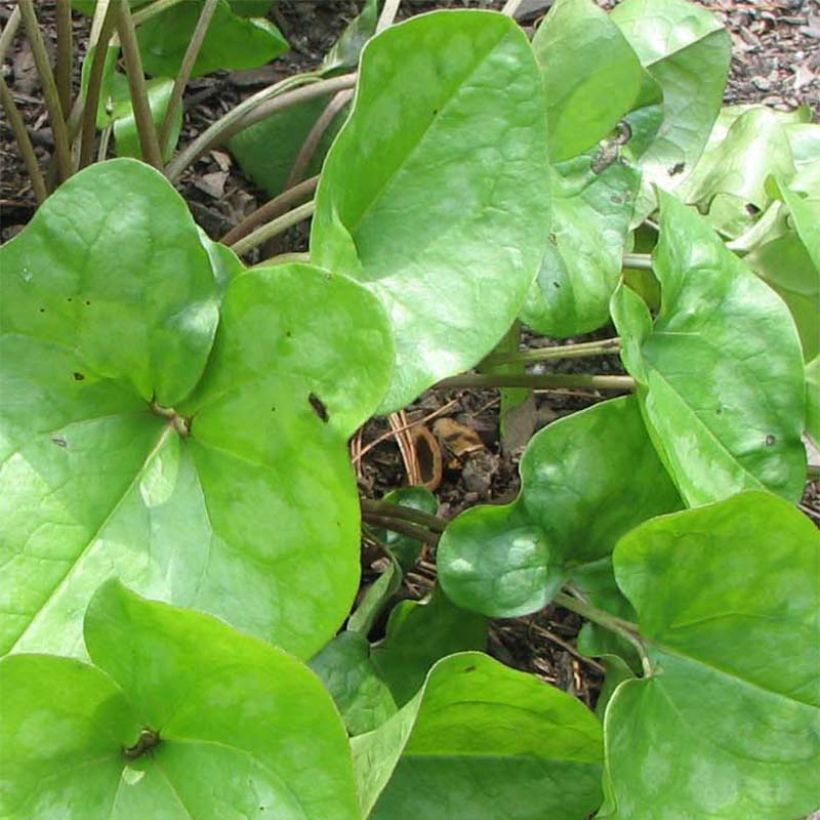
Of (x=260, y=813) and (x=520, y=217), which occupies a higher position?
(x=520, y=217)

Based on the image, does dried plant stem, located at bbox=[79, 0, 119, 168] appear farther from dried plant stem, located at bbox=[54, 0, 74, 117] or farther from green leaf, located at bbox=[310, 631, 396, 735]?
green leaf, located at bbox=[310, 631, 396, 735]

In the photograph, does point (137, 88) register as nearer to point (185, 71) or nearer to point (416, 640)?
point (185, 71)

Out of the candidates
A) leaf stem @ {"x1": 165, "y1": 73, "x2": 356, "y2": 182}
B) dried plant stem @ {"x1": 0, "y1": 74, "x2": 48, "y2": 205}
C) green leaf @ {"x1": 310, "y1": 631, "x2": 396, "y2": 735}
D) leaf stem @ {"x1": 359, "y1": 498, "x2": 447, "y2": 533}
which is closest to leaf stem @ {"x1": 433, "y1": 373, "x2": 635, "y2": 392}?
leaf stem @ {"x1": 359, "y1": 498, "x2": 447, "y2": 533}

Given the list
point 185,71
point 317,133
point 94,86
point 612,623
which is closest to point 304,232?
point 317,133

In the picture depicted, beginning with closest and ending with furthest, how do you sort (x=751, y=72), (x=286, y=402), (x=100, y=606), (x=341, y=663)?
(x=100, y=606)
(x=286, y=402)
(x=341, y=663)
(x=751, y=72)

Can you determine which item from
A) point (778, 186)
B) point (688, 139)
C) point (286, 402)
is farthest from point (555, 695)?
point (688, 139)

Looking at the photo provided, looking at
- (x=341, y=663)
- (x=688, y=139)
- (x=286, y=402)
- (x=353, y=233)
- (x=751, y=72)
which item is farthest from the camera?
(x=751, y=72)

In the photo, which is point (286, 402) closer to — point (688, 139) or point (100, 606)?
point (100, 606)
